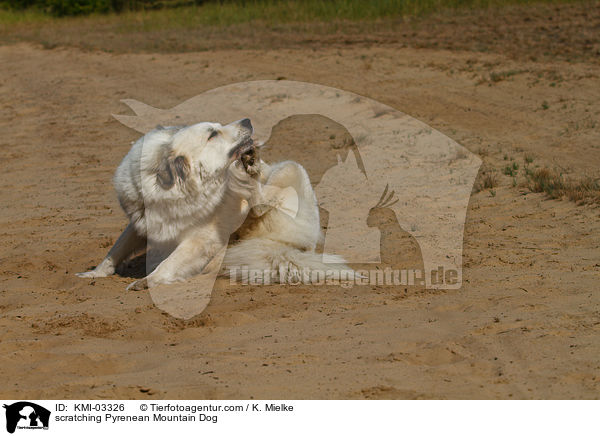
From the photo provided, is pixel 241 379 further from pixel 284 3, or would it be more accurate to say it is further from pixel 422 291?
pixel 284 3

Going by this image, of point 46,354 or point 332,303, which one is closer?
point 46,354

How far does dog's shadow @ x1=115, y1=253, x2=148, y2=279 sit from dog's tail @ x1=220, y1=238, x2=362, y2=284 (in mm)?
855

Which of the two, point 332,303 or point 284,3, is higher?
point 284,3

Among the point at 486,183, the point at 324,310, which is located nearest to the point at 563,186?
the point at 486,183

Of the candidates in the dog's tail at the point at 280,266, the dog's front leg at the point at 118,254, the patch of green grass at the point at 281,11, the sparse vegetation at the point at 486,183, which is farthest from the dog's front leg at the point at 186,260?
the patch of green grass at the point at 281,11

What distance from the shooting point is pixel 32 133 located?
12.3 m

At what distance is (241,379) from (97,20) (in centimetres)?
2700

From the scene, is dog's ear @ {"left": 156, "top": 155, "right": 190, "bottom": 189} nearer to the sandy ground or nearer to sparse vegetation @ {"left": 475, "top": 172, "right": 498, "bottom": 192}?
the sandy ground

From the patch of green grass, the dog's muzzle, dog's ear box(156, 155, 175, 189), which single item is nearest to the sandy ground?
dog's ear box(156, 155, 175, 189)

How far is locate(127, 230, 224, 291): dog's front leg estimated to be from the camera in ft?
18.4

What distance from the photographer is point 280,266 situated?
5.72m

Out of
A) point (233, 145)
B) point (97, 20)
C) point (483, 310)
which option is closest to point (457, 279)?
point (483, 310)

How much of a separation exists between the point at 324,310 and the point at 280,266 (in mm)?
898
